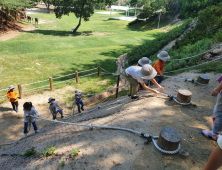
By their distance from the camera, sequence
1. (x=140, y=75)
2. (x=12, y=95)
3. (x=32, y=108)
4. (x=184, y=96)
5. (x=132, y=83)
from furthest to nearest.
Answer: (x=12, y=95), (x=32, y=108), (x=132, y=83), (x=184, y=96), (x=140, y=75)

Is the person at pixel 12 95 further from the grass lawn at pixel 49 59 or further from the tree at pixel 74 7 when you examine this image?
the tree at pixel 74 7

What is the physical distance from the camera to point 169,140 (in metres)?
3.07

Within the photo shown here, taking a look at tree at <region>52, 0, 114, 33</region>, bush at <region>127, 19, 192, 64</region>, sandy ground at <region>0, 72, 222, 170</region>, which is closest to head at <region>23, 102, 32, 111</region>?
sandy ground at <region>0, 72, 222, 170</region>

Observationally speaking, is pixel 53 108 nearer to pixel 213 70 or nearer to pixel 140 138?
pixel 140 138

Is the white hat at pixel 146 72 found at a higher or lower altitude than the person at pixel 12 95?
higher

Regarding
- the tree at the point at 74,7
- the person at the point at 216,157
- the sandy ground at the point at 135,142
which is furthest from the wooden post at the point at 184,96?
the tree at the point at 74,7

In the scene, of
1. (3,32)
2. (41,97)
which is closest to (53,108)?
(41,97)

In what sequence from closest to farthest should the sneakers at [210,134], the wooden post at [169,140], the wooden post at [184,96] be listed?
A: 1. the wooden post at [169,140]
2. the sneakers at [210,134]
3. the wooden post at [184,96]

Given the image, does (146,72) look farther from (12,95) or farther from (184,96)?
(12,95)

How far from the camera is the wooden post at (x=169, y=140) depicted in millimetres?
3071

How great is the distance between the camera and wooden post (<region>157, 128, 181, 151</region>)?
3071 millimetres

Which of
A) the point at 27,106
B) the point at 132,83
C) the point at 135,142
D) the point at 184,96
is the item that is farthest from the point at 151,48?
the point at 135,142

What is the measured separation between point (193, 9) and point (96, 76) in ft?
70.7

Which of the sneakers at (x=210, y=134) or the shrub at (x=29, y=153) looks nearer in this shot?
the sneakers at (x=210, y=134)
